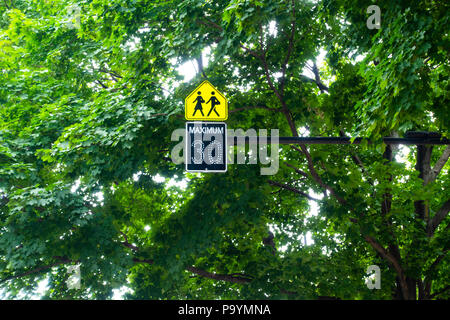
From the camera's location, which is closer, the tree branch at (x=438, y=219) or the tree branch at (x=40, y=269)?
the tree branch at (x=40, y=269)

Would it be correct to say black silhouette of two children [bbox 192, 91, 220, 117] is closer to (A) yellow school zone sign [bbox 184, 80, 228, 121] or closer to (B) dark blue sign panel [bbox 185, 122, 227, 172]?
(A) yellow school zone sign [bbox 184, 80, 228, 121]

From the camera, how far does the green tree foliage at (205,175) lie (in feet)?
26.8

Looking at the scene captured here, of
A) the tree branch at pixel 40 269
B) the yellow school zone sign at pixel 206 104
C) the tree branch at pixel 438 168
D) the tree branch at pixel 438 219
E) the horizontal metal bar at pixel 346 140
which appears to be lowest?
the tree branch at pixel 40 269

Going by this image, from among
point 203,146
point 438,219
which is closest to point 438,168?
point 438,219

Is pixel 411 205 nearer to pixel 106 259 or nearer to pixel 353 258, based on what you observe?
pixel 353 258

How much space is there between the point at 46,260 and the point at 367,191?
6.55m

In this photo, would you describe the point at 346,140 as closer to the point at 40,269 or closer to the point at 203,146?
the point at 203,146

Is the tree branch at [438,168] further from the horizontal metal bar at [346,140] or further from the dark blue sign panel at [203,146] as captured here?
the dark blue sign panel at [203,146]

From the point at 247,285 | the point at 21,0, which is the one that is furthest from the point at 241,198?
the point at 21,0

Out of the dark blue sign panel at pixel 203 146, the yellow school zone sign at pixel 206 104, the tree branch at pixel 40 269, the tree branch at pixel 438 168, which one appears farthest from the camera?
the tree branch at pixel 438 168

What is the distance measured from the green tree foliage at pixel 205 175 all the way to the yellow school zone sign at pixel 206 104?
21 centimetres

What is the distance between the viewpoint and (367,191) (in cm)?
923

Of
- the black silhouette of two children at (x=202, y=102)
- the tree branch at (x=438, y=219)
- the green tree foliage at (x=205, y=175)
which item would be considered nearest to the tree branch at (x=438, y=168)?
the green tree foliage at (x=205, y=175)

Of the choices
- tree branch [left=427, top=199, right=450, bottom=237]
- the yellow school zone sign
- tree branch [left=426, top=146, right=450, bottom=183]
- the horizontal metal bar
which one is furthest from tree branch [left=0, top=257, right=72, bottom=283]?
tree branch [left=426, top=146, right=450, bottom=183]
